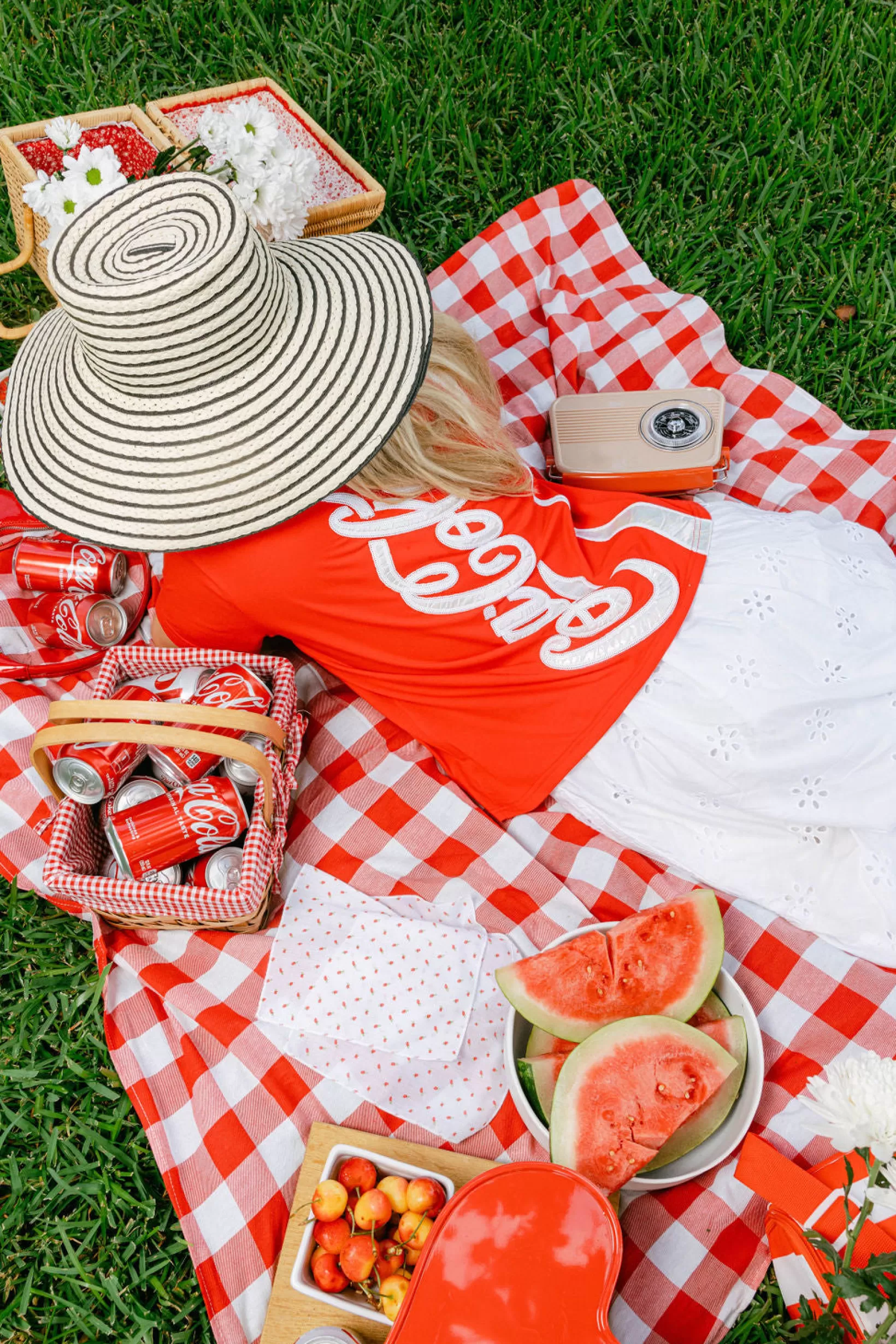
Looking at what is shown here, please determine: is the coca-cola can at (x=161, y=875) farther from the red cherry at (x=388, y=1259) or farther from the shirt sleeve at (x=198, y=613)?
the red cherry at (x=388, y=1259)

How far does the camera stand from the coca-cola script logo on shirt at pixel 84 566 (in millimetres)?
2213

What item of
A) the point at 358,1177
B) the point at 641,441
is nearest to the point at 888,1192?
the point at 358,1177

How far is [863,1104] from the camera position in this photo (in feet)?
3.89

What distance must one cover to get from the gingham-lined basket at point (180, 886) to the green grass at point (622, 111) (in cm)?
136

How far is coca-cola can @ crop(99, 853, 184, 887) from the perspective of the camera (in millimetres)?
1841

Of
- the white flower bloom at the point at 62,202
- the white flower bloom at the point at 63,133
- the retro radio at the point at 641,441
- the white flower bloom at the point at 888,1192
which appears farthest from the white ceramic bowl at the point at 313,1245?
the white flower bloom at the point at 63,133

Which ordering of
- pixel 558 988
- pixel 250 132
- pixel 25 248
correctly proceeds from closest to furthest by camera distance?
pixel 558 988
pixel 250 132
pixel 25 248

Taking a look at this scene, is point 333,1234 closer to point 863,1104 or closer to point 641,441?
point 863,1104

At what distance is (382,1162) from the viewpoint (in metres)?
1.65

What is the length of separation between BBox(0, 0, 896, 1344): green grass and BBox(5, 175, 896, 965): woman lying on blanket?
3.55 ft

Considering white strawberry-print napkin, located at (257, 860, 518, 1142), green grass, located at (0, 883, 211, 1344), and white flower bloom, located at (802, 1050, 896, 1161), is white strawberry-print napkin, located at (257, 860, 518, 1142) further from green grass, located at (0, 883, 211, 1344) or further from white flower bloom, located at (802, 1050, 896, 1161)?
white flower bloom, located at (802, 1050, 896, 1161)

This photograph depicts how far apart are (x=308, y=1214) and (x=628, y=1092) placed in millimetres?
577

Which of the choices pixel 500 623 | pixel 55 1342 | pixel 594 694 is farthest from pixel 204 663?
pixel 55 1342

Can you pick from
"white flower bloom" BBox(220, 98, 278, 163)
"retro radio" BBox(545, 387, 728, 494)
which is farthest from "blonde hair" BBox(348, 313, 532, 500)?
"white flower bloom" BBox(220, 98, 278, 163)
